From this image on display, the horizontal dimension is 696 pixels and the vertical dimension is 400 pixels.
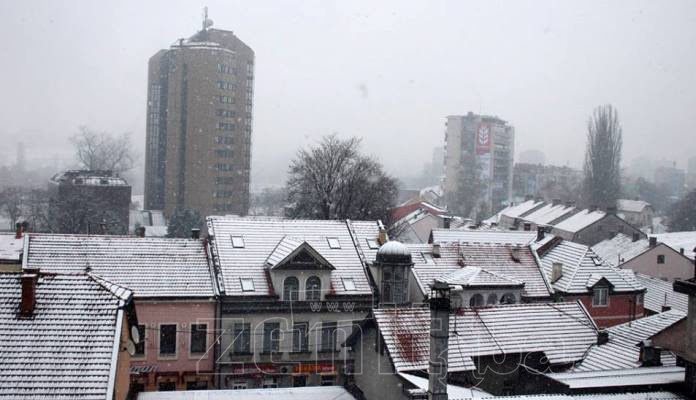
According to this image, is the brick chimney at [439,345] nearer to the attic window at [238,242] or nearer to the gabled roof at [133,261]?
the gabled roof at [133,261]

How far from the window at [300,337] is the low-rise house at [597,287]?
10755 mm

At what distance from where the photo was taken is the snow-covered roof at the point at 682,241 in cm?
4966

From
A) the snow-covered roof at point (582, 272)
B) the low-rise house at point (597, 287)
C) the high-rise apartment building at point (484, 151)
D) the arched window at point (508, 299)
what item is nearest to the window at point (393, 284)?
the arched window at point (508, 299)

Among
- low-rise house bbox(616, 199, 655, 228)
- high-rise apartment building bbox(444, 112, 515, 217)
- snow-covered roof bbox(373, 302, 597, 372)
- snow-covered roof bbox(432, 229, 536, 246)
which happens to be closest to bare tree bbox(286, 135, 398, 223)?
snow-covered roof bbox(432, 229, 536, 246)

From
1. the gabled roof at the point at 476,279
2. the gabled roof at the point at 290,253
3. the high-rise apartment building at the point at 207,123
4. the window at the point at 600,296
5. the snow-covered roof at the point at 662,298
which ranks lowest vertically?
the snow-covered roof at the point at 662,298

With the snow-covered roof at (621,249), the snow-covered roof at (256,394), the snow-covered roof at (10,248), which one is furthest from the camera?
the snow-covered roof at (621,249)

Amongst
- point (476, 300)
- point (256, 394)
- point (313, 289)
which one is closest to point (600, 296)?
point (476, 300)

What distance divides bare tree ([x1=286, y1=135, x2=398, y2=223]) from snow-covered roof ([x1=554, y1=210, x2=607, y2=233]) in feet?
62.4

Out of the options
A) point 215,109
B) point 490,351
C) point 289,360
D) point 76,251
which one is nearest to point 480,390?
point 490,351

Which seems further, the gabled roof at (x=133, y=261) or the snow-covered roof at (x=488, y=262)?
the snow-covered roof at (x=488, y=262)

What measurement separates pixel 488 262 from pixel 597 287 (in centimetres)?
468

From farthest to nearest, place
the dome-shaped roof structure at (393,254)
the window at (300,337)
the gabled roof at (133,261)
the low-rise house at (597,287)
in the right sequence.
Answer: the low-rise house at (597,287), the dome-shaped roof structure at (393,254), the window at (300,337), the gabled roof at (133,261)

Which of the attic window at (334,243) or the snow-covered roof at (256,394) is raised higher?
the attic window at (334,243)

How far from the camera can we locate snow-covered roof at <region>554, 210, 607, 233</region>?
62.8m
